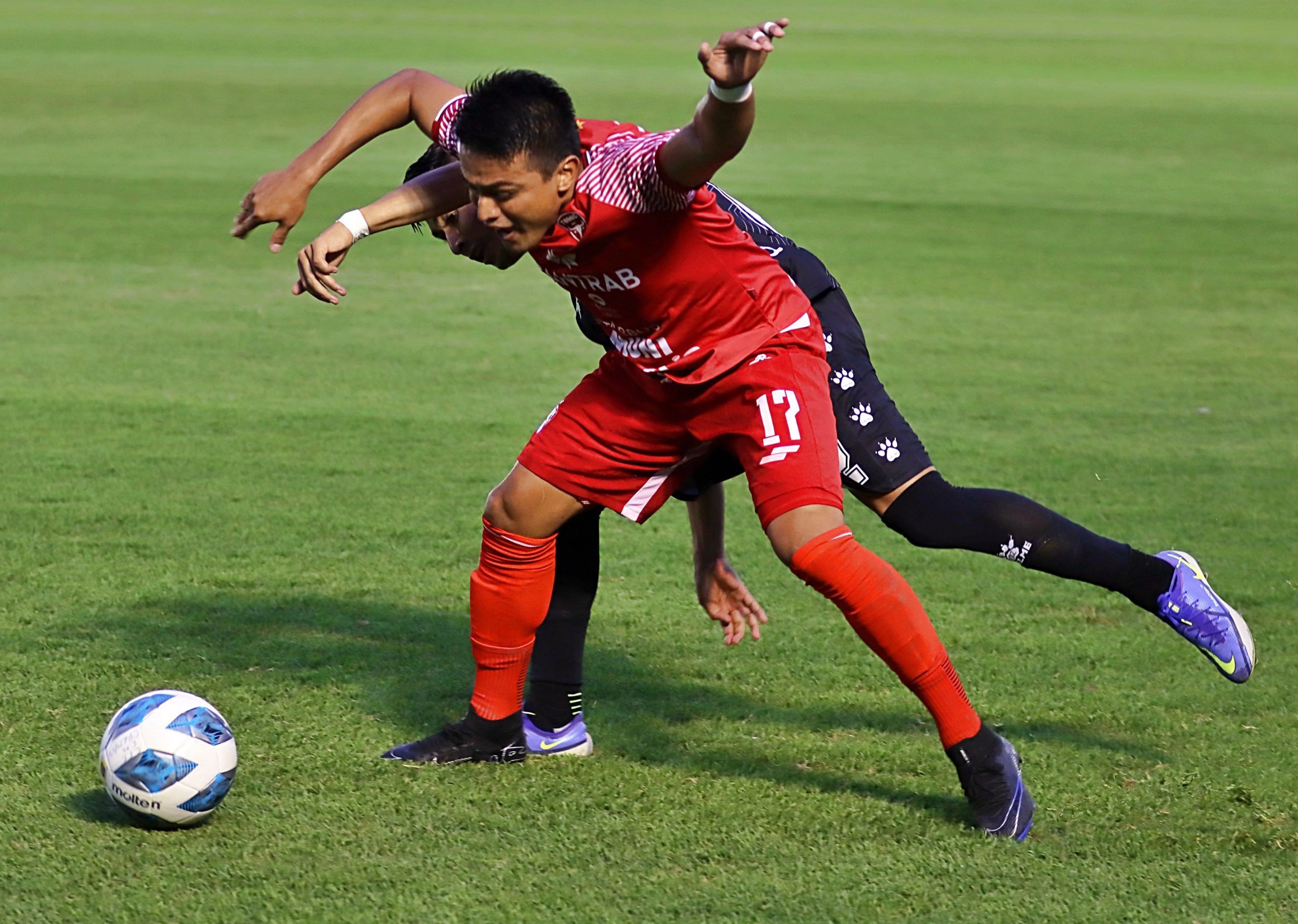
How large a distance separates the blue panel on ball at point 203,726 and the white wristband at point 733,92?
2.21 m

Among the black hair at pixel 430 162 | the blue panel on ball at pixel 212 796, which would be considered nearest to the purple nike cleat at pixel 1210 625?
the black hair at pixel 430 162

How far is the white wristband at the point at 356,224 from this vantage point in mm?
4594

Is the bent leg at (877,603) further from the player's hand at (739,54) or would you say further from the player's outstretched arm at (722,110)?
the player's hand at (739,54)

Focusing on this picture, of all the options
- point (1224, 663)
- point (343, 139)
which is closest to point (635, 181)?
point (343, 139)

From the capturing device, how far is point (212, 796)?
4371 mm

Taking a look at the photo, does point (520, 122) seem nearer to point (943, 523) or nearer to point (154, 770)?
point (943, 523)

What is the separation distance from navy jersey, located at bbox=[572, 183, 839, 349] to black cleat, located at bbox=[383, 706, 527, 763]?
1229mm

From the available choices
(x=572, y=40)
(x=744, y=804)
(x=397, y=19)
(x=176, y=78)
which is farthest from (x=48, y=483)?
(x=397, y=19)

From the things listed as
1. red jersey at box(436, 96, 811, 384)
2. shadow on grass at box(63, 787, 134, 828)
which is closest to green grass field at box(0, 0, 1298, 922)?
shadow on grass at box(63, 787, 134, 828)

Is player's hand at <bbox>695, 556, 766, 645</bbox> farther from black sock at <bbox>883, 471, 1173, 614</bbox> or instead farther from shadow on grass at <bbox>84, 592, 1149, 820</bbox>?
black sock at <bbox>883, 471, 1173, 614</bbox>

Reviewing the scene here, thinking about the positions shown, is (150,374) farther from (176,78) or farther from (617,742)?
(176,78)

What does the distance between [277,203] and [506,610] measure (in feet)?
4.57

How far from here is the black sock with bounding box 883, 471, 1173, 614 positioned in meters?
4.98

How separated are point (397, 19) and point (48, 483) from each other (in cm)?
4287
